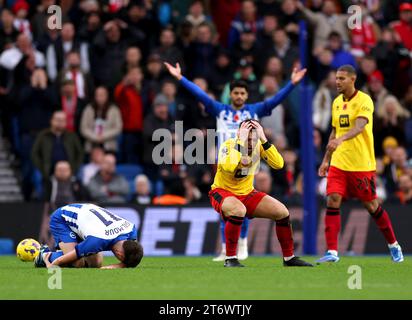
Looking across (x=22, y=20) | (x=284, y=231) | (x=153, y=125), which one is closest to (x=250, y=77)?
(x=153, y=125)

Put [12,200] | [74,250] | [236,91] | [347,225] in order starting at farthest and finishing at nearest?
[12,200] < [347,225] < [236,91] < [74,250]

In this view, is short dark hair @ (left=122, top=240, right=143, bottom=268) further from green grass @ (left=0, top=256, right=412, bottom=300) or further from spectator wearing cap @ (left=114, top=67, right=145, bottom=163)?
spectator wearing cap @ (left=114, top=67, right=145, bottom=163)

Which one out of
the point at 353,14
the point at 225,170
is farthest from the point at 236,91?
the point at 353,14

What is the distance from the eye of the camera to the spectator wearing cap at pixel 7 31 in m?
22.9

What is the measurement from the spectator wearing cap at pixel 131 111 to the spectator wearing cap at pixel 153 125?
20.3 inches

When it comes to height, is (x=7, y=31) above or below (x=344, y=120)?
above

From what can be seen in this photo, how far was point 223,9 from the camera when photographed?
25.1m

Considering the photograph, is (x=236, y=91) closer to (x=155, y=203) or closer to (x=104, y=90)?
(x=155, y=203)

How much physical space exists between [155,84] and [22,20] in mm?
3011

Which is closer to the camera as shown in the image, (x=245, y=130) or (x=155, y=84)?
(x=245, y=130)

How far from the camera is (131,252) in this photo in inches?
555

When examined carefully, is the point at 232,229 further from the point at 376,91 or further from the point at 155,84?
the point at 376,91

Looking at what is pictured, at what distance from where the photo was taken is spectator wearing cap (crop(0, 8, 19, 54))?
22.9m

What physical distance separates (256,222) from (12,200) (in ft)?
15.2
